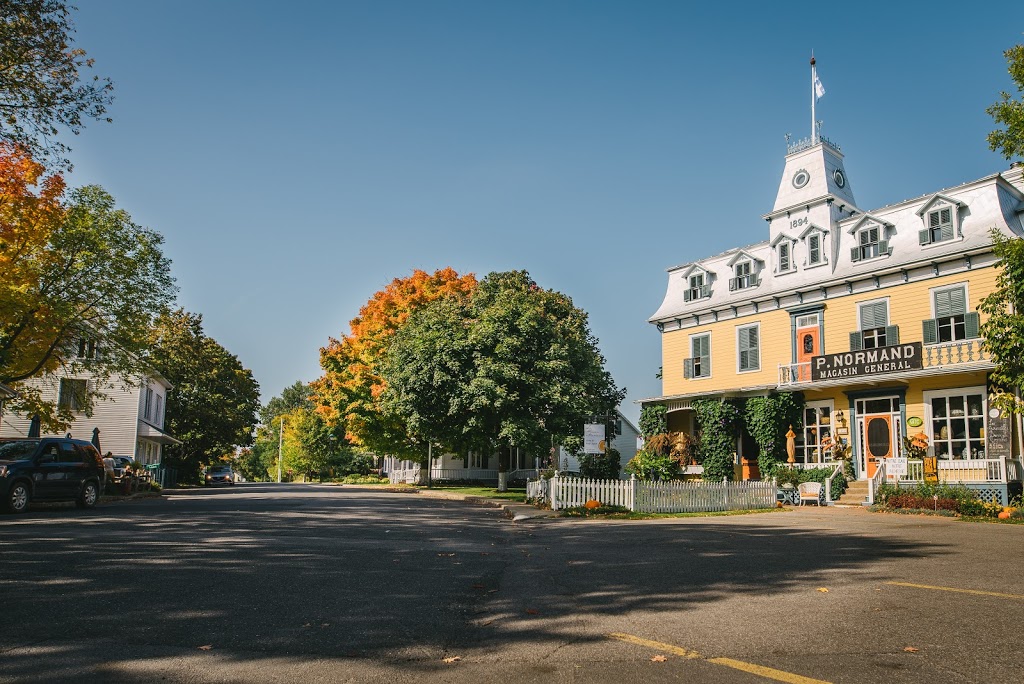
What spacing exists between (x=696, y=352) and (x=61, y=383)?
3340 centimetres

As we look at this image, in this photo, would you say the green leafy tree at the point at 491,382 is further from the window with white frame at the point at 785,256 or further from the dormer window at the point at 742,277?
the window with white frame at the point at 785,256

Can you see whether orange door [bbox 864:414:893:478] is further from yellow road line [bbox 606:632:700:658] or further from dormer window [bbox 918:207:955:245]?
yellow road line [bbox 606:632:700:658]

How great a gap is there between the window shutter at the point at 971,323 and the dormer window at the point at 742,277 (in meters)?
9.09

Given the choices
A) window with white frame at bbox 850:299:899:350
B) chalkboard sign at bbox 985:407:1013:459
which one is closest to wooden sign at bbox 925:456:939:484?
chalkboard sign at bbox 985:407:1013:459

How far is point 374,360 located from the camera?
4128 cm

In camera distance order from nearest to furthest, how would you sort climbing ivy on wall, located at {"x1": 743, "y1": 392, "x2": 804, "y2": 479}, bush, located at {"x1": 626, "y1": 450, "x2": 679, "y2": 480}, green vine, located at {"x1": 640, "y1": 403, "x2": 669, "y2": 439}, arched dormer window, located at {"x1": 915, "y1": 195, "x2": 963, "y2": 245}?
arched dormer window, located at {"x1": 915, "y1": 195, "x2": 963, "y2": 245}
bush, located at {"x1": 626, "y1": 450, "x2": 679, "y2": 480}
climbing ivy on wall, located at {"x1": 743, "y1": 392, "x2": 804, "y2": 479}
green vine, located at {"x1": 640, "y1": 403, "x2": 669, "y2": 439}

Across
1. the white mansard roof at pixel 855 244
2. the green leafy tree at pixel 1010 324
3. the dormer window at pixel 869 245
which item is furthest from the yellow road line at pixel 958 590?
the dormer window at pixel 869 245

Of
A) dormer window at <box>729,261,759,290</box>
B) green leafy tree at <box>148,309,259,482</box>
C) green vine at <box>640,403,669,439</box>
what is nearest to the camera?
dormer window at <box>729,261,759,290</box>

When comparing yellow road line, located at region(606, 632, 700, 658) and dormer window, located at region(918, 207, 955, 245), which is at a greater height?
dormer window, located at region(918, 207, 955, 245)

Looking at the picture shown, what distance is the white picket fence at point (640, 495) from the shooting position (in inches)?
800

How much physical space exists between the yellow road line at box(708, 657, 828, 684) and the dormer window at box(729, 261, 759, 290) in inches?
1141

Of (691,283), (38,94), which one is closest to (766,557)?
(38,94)

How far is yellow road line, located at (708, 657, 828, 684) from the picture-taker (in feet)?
15.1

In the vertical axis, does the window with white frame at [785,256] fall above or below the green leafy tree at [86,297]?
above
